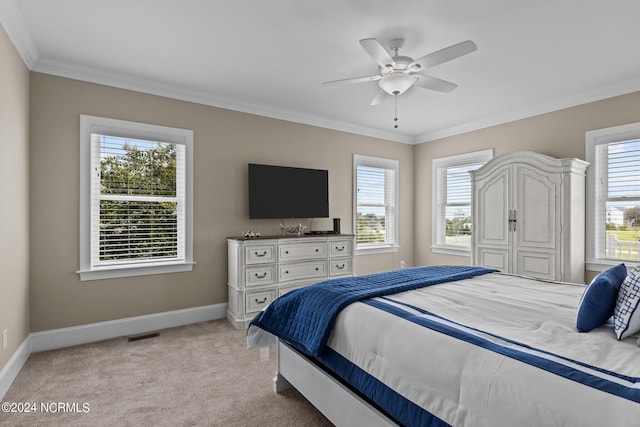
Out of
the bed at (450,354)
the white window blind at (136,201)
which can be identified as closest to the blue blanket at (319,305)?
the bed at (450,354)

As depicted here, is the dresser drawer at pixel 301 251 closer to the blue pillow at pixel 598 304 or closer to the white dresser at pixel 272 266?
the white dresser at pixel 272 266

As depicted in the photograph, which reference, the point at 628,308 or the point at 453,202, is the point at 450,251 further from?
the point at 628,308

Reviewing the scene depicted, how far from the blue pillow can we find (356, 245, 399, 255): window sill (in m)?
3.71

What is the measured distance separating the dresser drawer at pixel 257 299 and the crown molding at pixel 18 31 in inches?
113

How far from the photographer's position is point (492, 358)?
4.07 feet

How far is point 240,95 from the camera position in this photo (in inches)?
153

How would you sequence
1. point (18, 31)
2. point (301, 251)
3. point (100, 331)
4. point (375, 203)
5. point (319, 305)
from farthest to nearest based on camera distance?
point (375, 203) → point (301, 251) → point (100, 331) → point (18, 31) → point (319, 305)

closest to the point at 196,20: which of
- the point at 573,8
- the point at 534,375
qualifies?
the point at 573,8

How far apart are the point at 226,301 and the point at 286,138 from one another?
7.23 ft

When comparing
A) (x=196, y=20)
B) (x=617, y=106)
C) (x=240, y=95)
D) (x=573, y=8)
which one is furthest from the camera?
(x=240, y=95)

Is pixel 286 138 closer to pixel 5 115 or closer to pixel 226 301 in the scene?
pixel 226 301

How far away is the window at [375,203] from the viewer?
5.28 meters

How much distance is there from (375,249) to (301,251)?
172 centimetres

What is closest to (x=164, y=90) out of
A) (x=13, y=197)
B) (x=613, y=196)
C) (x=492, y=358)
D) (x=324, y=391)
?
(x=13, y=197)
